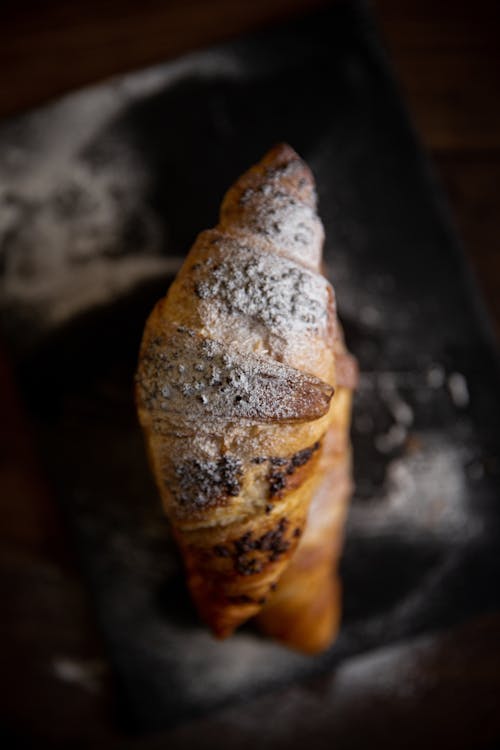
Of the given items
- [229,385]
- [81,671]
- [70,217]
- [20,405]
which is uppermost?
[70,217]

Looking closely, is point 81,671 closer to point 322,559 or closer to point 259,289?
point 322,559

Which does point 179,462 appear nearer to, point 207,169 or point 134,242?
point 134,242

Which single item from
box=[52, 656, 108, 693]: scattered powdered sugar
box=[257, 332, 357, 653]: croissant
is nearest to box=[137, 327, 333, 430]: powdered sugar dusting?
box=[257, 332, 357, 653]: croissant

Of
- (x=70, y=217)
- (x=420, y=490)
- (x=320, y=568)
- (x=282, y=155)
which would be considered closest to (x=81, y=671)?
(x=320, y=568)

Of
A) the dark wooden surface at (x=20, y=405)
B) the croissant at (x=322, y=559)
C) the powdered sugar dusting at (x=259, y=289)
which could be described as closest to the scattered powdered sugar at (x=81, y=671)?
the dark wooden surface at (x=20, y=405)

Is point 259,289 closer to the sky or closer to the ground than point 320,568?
closer to the sky

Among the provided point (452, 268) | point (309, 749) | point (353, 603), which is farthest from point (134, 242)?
point (309, 749)

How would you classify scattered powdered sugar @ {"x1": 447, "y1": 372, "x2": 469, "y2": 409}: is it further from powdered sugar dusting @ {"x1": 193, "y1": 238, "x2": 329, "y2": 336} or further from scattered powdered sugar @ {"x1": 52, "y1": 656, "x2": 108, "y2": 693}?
scattered powdered sugar @ {"x1": 52, "y1": 656, "x2": 108, "y2": 693}
